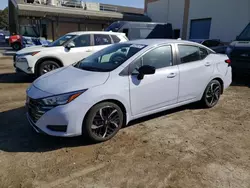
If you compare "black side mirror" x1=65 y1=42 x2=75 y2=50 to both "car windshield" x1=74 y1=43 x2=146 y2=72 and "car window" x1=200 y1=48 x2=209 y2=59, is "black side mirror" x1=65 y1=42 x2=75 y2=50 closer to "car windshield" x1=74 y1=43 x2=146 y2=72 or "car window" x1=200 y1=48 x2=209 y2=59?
"car windshield" x1=74 y1=43 x2=146 y2=72

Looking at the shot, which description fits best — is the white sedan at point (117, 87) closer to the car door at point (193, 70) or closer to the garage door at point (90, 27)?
the car door at point (193, 70)

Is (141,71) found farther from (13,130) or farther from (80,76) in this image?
(13,130)

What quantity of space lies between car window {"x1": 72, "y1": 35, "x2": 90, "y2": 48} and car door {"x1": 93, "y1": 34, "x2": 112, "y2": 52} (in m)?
0.29

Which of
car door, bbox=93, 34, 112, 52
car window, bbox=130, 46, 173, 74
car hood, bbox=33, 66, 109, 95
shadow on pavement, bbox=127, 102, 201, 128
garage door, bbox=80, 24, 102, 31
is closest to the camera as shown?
car hood, bbox=33, 66, 109, 95

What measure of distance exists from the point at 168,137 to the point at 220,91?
224 centimetres

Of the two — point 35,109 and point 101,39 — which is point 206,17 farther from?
point 35,109

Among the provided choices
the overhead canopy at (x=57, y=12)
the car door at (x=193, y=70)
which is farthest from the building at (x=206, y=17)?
the car door at (x=193, y=70)

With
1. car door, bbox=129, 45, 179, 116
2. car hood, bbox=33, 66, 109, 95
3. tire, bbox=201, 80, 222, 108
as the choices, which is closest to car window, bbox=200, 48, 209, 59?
tire, bbox=201, 80, 222, 108

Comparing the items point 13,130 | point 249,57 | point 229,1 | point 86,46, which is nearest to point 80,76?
point 13,130

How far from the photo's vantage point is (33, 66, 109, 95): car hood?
324cm

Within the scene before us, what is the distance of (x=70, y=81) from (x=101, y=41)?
16.6 feet

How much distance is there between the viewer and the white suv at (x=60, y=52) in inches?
277

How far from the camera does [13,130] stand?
3924mm

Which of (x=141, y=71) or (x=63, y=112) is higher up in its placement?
(x=141, y=71)
